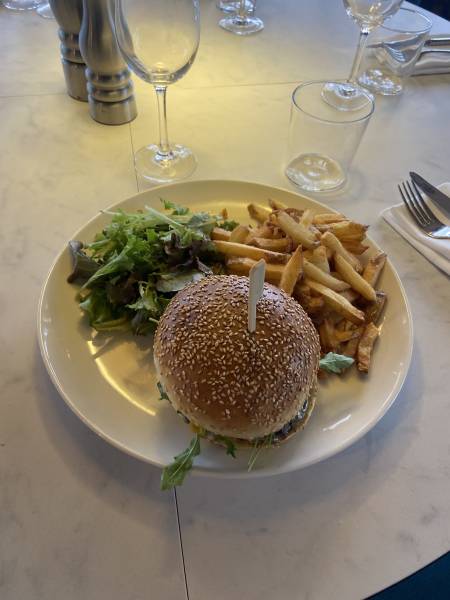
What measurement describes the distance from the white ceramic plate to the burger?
50 mm

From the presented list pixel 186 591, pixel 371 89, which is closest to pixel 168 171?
pixel 371 89

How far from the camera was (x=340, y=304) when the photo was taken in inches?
47.7

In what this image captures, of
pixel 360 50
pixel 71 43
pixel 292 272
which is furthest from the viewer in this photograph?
pixel 360 50

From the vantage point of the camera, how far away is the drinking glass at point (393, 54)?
227 centimetres

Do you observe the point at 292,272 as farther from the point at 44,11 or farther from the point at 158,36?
the point at 44,11

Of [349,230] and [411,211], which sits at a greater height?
[349,230]

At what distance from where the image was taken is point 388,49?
2369 mm

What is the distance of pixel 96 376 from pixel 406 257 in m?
1.11

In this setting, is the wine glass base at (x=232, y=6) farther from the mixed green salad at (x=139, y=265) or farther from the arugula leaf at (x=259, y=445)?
the arugula leaf at (x=259, y=445)

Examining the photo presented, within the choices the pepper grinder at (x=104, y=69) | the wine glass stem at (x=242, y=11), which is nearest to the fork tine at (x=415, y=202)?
the pepper grinder at (x=104, y=69)

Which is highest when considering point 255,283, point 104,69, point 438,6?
point 255,283

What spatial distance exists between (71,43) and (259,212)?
1174 millimetres

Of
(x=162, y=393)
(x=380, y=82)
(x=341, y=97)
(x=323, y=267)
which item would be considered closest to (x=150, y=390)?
(x=162, y=393)

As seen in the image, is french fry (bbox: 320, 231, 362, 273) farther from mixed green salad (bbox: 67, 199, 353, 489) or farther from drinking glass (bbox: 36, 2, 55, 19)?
drinking glass (bbox: 36, 2, 55, 19)
